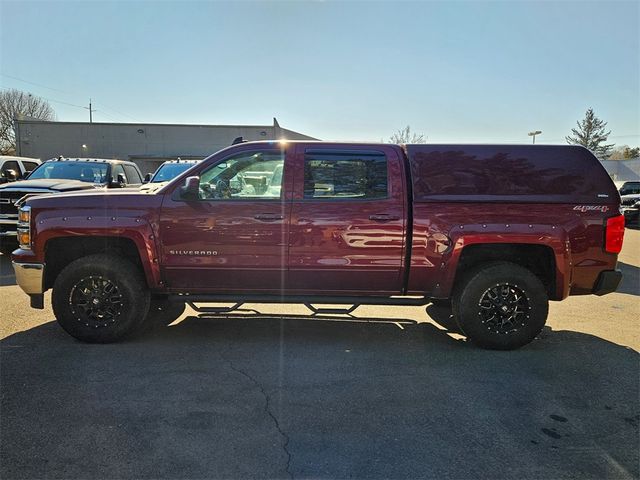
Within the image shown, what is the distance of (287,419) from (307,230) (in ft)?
6.23

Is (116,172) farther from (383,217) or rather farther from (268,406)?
(268,406)

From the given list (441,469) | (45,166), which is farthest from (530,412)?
(45,166)

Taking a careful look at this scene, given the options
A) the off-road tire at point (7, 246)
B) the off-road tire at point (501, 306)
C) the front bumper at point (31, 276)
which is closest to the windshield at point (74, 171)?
the off-road tire at point (7, 246)

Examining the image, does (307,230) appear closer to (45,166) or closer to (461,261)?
(461,261)

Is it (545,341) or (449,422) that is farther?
(545,341)

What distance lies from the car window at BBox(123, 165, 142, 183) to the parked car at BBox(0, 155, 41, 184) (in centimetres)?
263

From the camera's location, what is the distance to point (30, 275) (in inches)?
185

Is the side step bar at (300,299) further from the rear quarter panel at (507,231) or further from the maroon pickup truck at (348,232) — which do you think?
the rear quarter panel at (507,231)

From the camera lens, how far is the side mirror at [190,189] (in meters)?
4.49

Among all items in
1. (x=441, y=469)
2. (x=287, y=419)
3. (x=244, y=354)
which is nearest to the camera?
(x=441, y=469)

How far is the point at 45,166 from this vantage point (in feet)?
35.3

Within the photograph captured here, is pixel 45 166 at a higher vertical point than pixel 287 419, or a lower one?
higher

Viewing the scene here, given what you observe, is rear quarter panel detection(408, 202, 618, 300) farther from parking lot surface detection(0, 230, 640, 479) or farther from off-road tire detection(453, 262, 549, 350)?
parking lot surface detection(0, 230, 640, 479)

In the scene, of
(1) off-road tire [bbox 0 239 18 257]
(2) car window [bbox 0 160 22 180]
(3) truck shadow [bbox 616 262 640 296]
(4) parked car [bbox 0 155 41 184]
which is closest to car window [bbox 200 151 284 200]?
(3) truck shadow [bbox 616 262 640 296]
